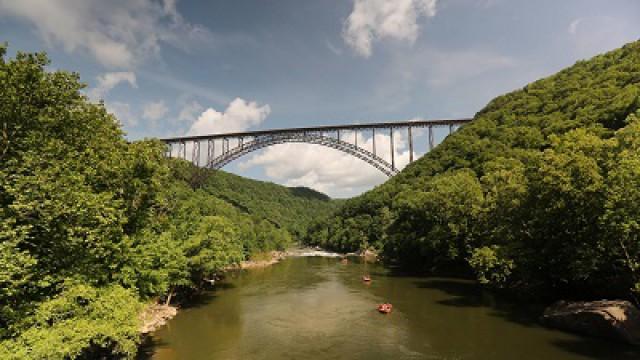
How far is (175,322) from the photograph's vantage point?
17219 millimetres

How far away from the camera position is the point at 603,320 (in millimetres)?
12984

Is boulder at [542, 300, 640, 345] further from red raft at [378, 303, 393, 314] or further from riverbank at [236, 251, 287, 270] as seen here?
riverbank at [236, 251, 287, 270]

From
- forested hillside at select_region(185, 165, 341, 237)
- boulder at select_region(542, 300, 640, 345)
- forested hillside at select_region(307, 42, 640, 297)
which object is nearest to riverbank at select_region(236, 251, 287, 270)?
forested hillside at select_region(307, 42, 640, 297)

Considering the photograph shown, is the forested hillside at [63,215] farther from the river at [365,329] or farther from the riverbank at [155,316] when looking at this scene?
the river at [365,329]

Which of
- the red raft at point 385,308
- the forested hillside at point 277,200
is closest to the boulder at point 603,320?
the red raft at point 385,308

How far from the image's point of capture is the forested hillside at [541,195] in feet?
47.8

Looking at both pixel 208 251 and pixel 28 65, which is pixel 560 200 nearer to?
pixel 208 251

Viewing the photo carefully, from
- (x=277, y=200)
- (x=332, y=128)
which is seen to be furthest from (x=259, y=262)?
(x=277, y=200)

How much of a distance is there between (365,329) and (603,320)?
28.9 feet

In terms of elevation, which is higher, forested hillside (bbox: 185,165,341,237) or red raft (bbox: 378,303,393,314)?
forested hillside (bbox: 185,165,341,237)

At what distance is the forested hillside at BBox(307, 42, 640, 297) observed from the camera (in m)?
14.6

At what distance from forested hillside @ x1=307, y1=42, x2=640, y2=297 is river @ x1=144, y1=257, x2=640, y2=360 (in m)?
2.66

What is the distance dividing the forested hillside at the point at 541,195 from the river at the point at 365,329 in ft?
8.71


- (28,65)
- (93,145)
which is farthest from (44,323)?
(28,65)
